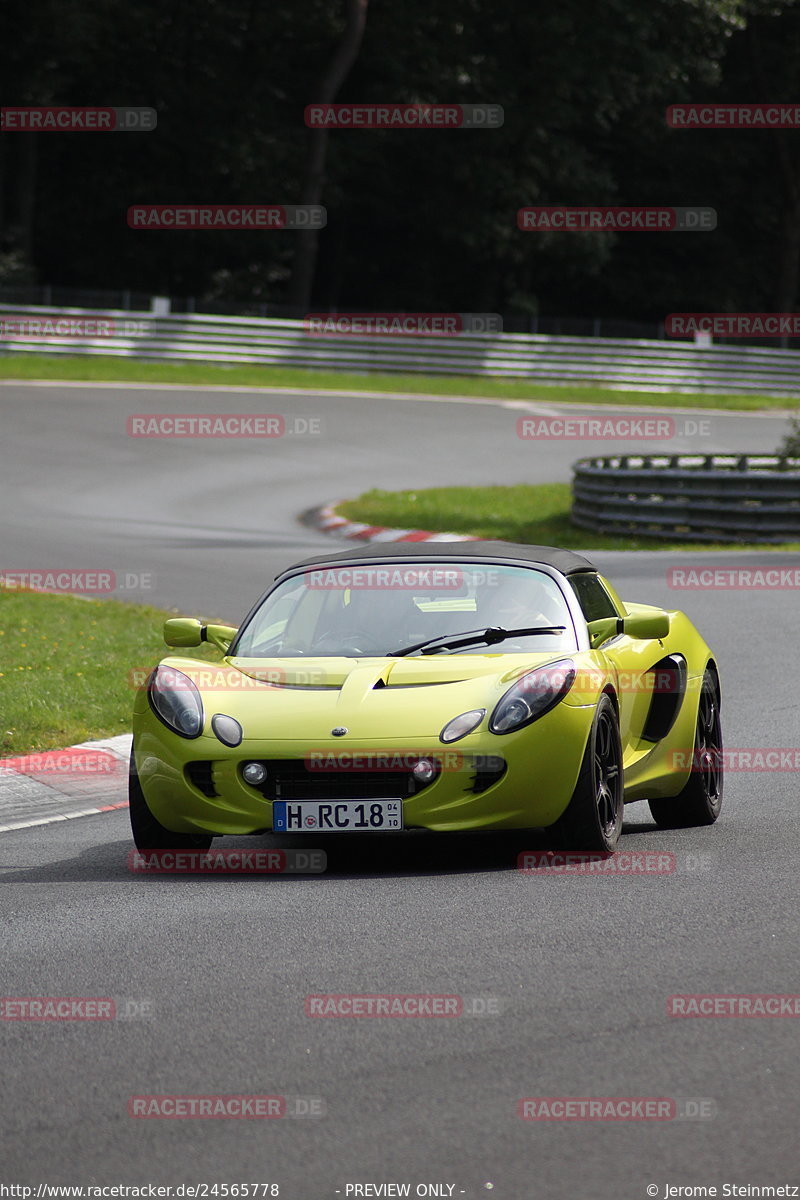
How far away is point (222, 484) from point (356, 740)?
73.1ft

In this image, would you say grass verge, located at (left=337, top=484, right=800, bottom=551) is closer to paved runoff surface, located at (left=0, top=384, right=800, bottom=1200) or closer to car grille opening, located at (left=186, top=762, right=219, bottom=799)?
paved runoff surface, located at (left=0, top=384, right=800, bottom=1200)

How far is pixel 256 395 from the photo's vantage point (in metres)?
38.4

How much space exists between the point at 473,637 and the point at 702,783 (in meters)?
1.42

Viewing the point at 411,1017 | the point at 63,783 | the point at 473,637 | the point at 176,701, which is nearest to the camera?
the point at 411,1017

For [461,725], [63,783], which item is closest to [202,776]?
[461,725]

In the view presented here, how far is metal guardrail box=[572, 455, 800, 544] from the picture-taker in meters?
23.4

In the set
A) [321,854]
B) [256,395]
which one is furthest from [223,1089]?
[256,395]

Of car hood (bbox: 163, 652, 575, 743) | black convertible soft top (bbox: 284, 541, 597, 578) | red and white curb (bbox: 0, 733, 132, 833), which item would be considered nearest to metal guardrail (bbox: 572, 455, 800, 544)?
red and white curb (bbox: 0, 733, 132, 833)

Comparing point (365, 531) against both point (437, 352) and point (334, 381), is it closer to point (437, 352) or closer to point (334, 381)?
point (334, 381)

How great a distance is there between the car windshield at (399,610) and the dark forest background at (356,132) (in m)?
43.6

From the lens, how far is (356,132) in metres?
55.4

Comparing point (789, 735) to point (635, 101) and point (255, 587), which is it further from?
point (635, 101)

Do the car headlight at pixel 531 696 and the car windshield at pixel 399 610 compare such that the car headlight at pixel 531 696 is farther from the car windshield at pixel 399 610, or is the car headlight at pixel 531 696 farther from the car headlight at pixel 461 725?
the car windshield at pixel 399 610

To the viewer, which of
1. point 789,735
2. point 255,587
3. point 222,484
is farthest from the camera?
point 222,484
